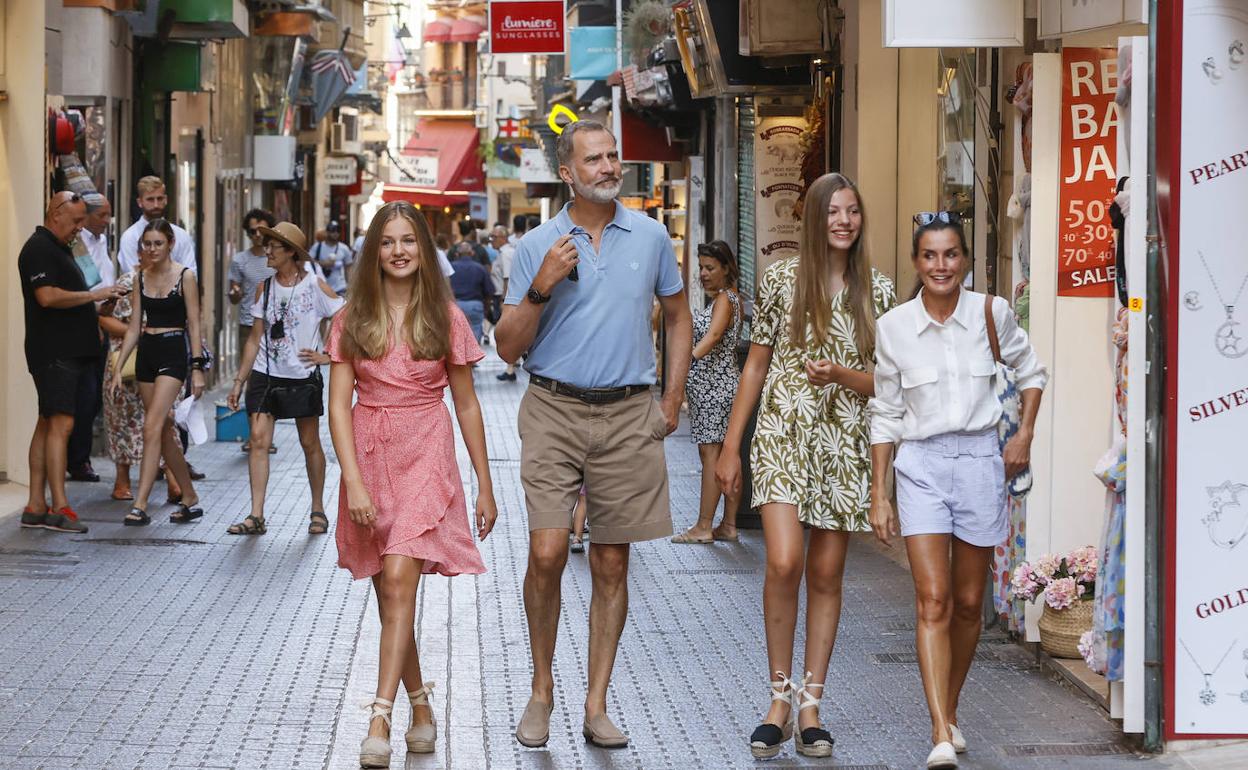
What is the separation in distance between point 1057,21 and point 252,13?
2485 cm

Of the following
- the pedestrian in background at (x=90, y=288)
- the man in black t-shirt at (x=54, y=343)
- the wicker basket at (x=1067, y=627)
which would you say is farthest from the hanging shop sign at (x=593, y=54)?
the wicker basket at (x=1067, y=627)

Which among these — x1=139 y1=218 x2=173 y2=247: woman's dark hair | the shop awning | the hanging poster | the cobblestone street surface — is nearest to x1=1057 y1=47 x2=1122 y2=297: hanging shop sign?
the cobblestone street surface

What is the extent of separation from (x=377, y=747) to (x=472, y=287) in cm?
2056

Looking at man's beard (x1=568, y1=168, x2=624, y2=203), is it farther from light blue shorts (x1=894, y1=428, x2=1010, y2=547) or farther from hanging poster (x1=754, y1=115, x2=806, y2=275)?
hanging poster (x1=754, y1=115, x2=806, y2=275)

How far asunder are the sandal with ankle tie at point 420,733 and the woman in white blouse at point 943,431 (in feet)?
5.56

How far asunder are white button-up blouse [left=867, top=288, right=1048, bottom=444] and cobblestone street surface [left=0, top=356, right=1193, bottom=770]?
1168mm

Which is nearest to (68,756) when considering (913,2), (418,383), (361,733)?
(361,733)

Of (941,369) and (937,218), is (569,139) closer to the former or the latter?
(937,218)

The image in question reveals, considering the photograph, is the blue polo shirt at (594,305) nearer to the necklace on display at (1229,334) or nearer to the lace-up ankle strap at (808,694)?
the lace-up ankle strap at (808,694)

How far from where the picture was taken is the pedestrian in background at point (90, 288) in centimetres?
1335

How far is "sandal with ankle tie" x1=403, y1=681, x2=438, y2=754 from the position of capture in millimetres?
6875

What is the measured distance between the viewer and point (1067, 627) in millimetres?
8086

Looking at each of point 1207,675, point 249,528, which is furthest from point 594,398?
point 249,528

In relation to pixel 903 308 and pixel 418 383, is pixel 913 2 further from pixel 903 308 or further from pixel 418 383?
pixel 418 383
